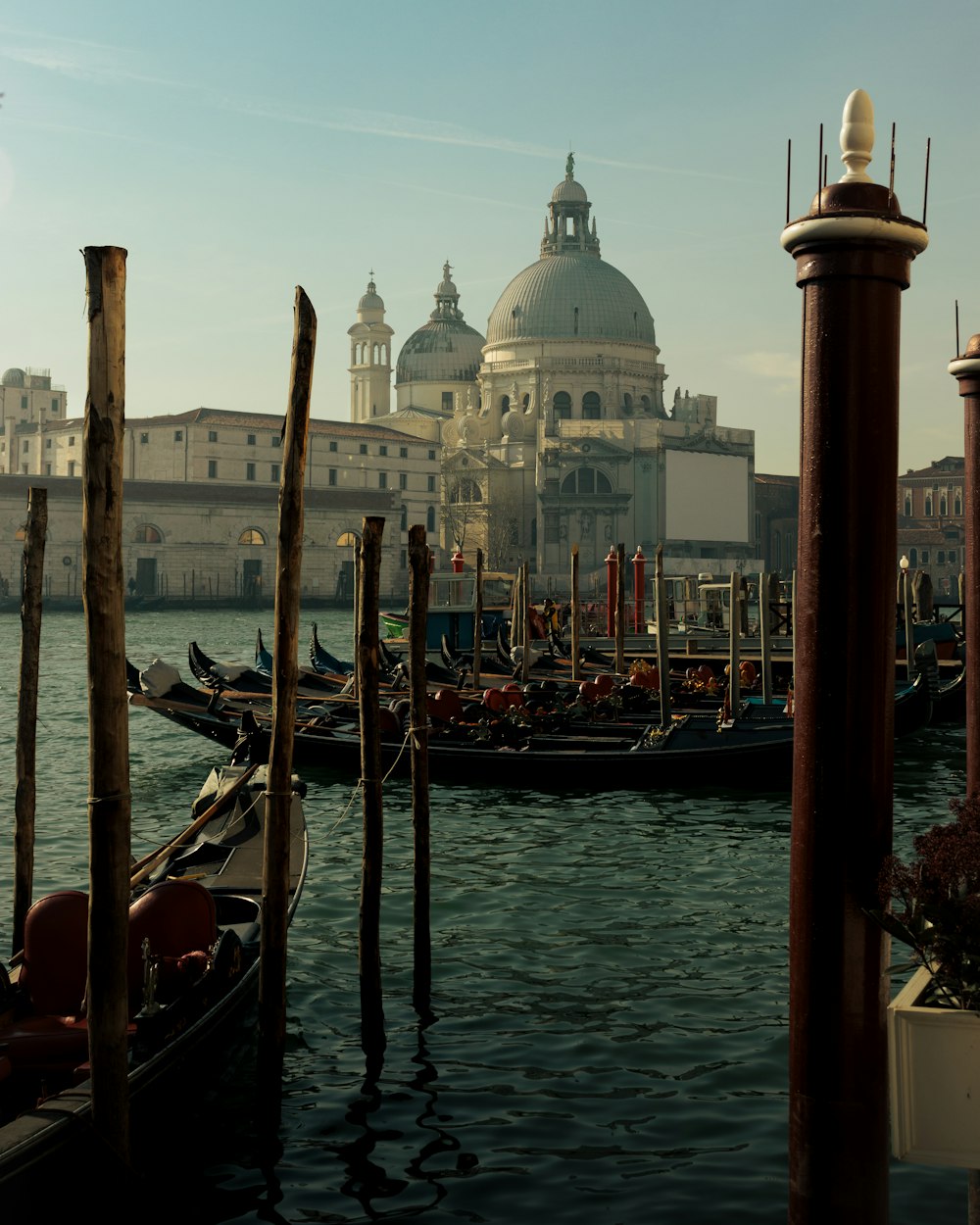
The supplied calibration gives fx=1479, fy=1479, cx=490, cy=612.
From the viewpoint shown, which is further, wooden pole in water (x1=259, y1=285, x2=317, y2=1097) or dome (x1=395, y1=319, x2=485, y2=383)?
dome (x1=395, y1=319, x2=485, y2=383)

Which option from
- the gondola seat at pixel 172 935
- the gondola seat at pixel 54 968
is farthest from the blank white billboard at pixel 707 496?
the gondola seat at pixel 54 968

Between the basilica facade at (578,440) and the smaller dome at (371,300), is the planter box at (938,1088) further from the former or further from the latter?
the smaller dome at (371,300)

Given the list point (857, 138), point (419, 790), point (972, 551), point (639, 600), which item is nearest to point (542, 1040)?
point (419, 790)

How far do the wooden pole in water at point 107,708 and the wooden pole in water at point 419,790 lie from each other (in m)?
2.27

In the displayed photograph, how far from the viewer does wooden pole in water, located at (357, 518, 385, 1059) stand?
204 inches

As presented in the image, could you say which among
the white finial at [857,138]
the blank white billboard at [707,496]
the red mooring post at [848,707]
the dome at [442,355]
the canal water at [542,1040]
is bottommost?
the canal water at [542,1040]

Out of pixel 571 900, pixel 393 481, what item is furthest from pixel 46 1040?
pixel 393 481

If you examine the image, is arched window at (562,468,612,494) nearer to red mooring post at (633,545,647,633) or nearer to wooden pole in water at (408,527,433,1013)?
red mooring post at (633,545,647,633)

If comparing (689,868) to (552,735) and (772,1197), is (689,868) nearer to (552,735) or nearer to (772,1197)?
(552,735)

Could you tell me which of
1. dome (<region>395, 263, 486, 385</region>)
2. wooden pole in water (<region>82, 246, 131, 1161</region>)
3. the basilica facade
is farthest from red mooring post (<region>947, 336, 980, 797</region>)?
dome (<region>395, 263, 486, 385</region>)

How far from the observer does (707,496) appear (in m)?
57.8

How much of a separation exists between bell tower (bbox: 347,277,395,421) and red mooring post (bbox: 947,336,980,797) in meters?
68.4

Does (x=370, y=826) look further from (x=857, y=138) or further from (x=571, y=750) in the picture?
(x=571, y=750)

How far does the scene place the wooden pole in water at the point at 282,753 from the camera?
4484 mm
